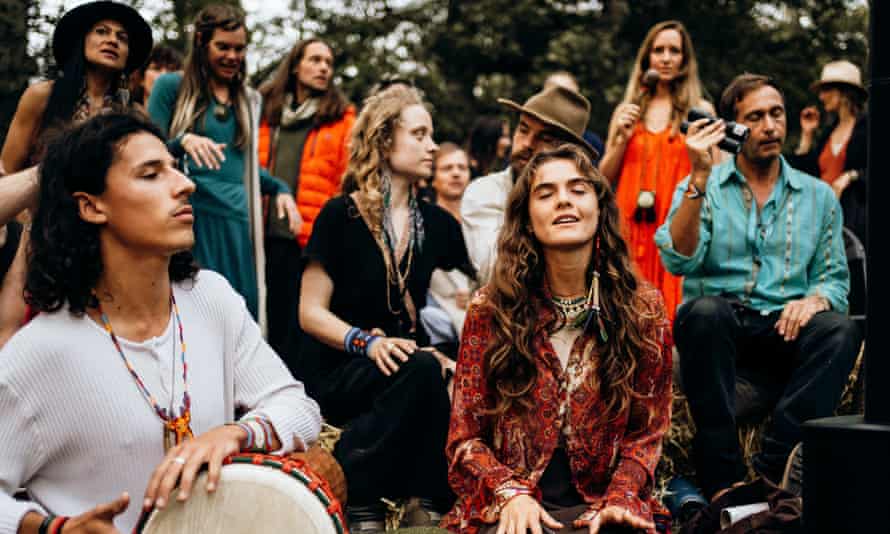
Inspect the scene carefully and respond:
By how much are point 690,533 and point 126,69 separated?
315 cm

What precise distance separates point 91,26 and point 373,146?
1.35 m

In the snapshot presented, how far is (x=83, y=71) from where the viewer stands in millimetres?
5012

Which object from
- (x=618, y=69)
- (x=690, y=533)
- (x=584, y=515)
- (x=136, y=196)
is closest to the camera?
(x=136, y=196)

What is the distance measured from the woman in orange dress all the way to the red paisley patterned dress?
2272 millimetres

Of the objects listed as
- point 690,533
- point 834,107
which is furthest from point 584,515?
point 834,107

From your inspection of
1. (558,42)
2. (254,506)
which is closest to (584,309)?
(254,506)

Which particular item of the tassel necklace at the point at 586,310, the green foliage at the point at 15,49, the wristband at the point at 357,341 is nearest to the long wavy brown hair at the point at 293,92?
the green foliage at the point at 15,49

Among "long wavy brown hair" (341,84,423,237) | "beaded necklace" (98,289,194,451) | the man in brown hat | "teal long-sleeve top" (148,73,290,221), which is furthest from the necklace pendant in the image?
"teal long-sleeve top" (148,73,290,221)

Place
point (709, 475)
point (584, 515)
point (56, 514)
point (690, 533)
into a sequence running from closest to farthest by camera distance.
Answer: point (56, 514) → point (584, 515) → point (690, 533) → point (709, 475)

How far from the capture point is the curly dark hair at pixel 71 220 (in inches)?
117

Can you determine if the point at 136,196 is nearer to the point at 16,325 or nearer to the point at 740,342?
the point at 16,325

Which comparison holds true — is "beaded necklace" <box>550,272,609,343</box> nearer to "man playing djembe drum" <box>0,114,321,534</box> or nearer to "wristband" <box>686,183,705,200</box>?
"man playing djembe drum" <box>0,114,321,534</box>

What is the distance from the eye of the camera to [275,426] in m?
3.01

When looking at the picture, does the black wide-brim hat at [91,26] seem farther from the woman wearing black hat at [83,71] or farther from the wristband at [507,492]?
the wristband at [507,492]
